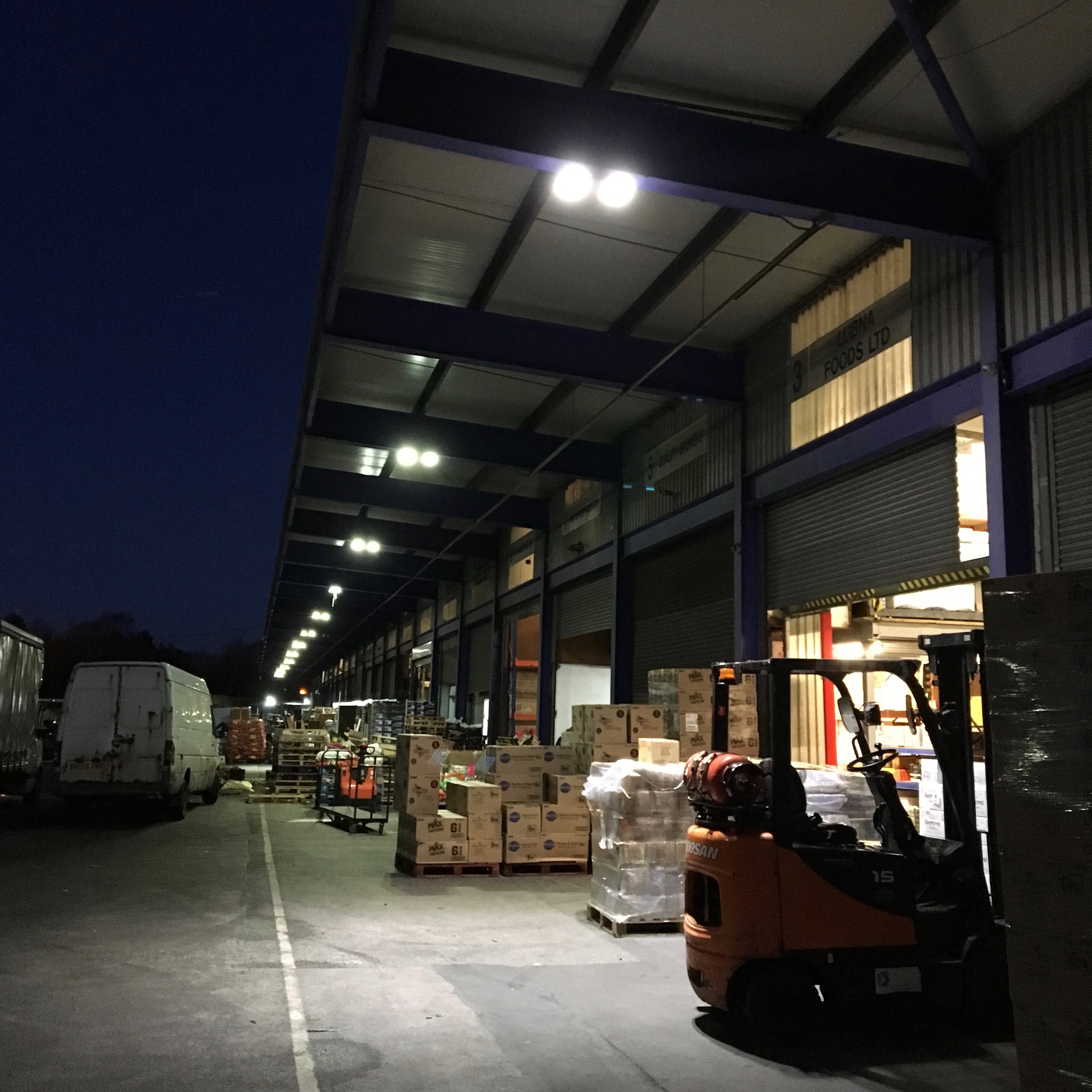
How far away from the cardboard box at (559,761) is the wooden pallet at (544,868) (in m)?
1.07

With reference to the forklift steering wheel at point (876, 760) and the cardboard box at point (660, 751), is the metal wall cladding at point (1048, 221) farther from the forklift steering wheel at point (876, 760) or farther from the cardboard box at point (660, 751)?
the cardboard box at point (660, 751)

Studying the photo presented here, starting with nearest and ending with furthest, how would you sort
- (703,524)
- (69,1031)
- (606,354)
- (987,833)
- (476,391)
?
(69,1031) < (987,833) < (606,354) < (703,524) < (476,391)

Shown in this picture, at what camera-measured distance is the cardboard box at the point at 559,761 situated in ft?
41.1

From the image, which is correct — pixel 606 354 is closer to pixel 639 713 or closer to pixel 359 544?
pixel 639 713

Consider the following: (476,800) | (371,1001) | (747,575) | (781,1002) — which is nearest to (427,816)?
(476,800)

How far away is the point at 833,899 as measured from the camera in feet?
19.4

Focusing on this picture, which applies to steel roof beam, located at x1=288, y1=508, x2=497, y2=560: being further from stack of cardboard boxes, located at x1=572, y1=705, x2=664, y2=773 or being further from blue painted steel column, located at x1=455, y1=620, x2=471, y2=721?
stack of cardboard boxes, located at x1=572, y1=705, x2=664, y2=773

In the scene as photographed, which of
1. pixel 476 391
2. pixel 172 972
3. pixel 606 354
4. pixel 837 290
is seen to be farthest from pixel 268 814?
pixel 837 290

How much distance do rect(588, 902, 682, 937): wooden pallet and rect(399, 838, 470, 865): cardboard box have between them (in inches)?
119

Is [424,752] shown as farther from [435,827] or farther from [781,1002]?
[781,1002]

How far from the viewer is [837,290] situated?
12.3m

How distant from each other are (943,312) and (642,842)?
591cm

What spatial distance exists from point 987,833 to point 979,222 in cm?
573

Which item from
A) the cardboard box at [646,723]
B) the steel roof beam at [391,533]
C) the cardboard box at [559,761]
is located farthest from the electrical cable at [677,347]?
the cardboard box at [559,761]
